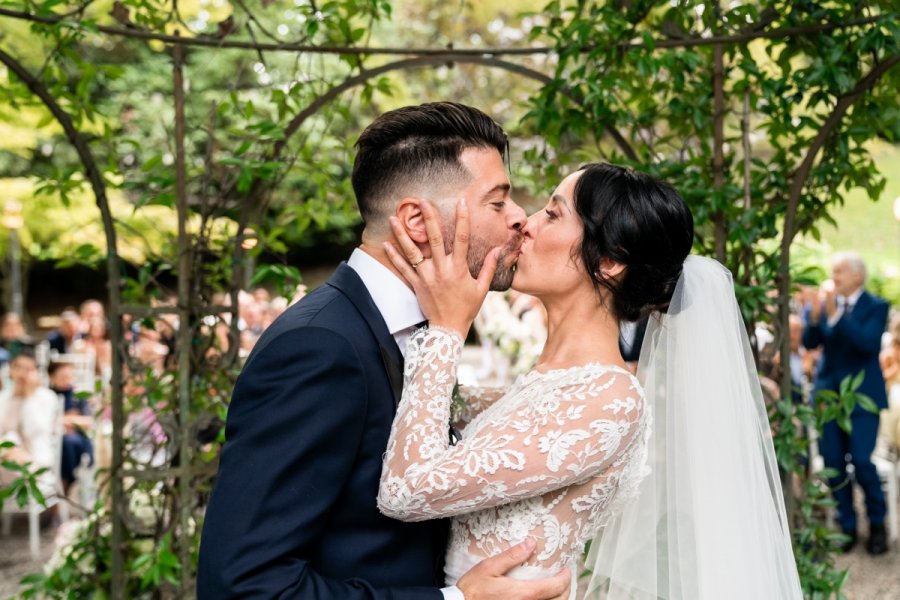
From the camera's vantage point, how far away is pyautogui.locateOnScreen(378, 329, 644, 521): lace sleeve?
179cm

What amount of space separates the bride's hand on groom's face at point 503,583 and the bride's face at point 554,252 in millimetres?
629

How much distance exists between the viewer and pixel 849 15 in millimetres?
3404

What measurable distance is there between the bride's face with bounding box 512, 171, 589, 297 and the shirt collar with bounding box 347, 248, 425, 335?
410 mm

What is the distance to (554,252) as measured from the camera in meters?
2.30

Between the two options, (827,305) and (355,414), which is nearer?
(355,414)

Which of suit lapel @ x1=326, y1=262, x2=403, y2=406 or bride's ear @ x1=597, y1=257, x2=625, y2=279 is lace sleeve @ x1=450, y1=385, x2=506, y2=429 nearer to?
bride's ear @ x1=597, y1=257, x2=625, y2=279

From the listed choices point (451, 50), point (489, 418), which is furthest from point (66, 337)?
point (489, 418)

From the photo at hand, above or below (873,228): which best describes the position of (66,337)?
below

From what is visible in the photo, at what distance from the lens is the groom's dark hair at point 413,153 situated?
203 centimetres

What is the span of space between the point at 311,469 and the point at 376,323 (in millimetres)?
338

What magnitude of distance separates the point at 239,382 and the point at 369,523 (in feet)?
1.22

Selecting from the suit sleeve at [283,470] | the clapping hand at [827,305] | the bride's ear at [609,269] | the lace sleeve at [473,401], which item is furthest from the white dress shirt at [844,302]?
the suit sleeve at [283,470]

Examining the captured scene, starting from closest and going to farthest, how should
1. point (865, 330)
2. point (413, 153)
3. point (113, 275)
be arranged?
1. point (413, 153)
2. point (113, 275)
3. point (865, 330)

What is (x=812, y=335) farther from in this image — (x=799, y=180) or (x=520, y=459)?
(x=520, y=459)
